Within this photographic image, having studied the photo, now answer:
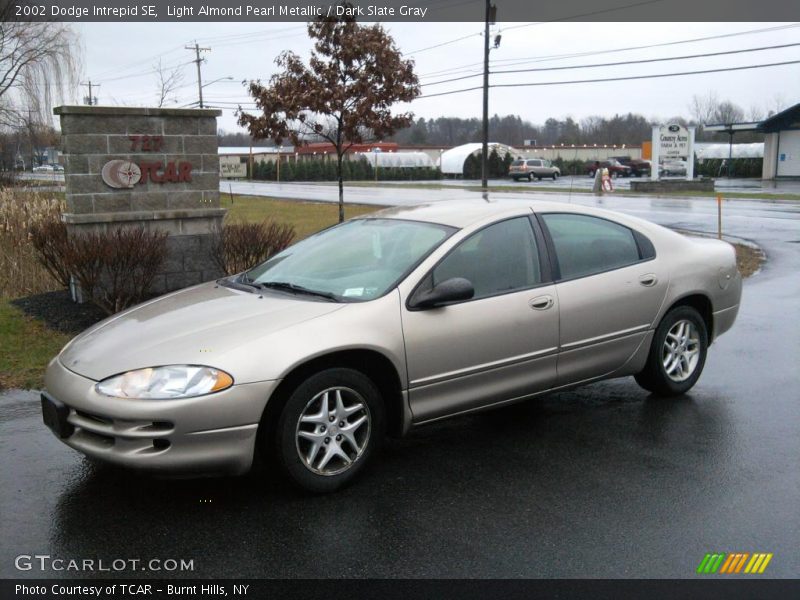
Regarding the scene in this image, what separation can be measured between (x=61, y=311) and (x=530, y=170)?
49690 millimetres

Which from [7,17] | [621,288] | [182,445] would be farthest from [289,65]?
[7,17]

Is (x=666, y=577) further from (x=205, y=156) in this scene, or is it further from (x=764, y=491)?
(x=205, y=156)

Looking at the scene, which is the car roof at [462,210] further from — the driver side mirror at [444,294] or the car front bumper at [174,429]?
the car front bumper at [174,429]

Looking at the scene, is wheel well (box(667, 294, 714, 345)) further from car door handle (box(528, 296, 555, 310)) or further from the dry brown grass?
the dry brown grass

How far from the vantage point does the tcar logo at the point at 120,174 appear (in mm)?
9562

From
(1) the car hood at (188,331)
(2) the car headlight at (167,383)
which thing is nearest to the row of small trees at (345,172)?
(1) the car hood at (188,331)

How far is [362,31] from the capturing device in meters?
15.2

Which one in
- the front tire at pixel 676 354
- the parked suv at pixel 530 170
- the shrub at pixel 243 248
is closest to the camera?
the front tire at pixel 676 354

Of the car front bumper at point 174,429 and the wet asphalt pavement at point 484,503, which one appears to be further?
the car front bumper at point 174,429

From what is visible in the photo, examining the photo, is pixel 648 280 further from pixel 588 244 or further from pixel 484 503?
pixel 484 503

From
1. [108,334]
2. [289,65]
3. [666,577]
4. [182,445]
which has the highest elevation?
[289,65]

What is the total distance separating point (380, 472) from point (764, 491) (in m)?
2.09

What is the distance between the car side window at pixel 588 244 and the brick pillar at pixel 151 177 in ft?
18.7

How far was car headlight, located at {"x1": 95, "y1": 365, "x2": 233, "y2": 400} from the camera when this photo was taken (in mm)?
3965
